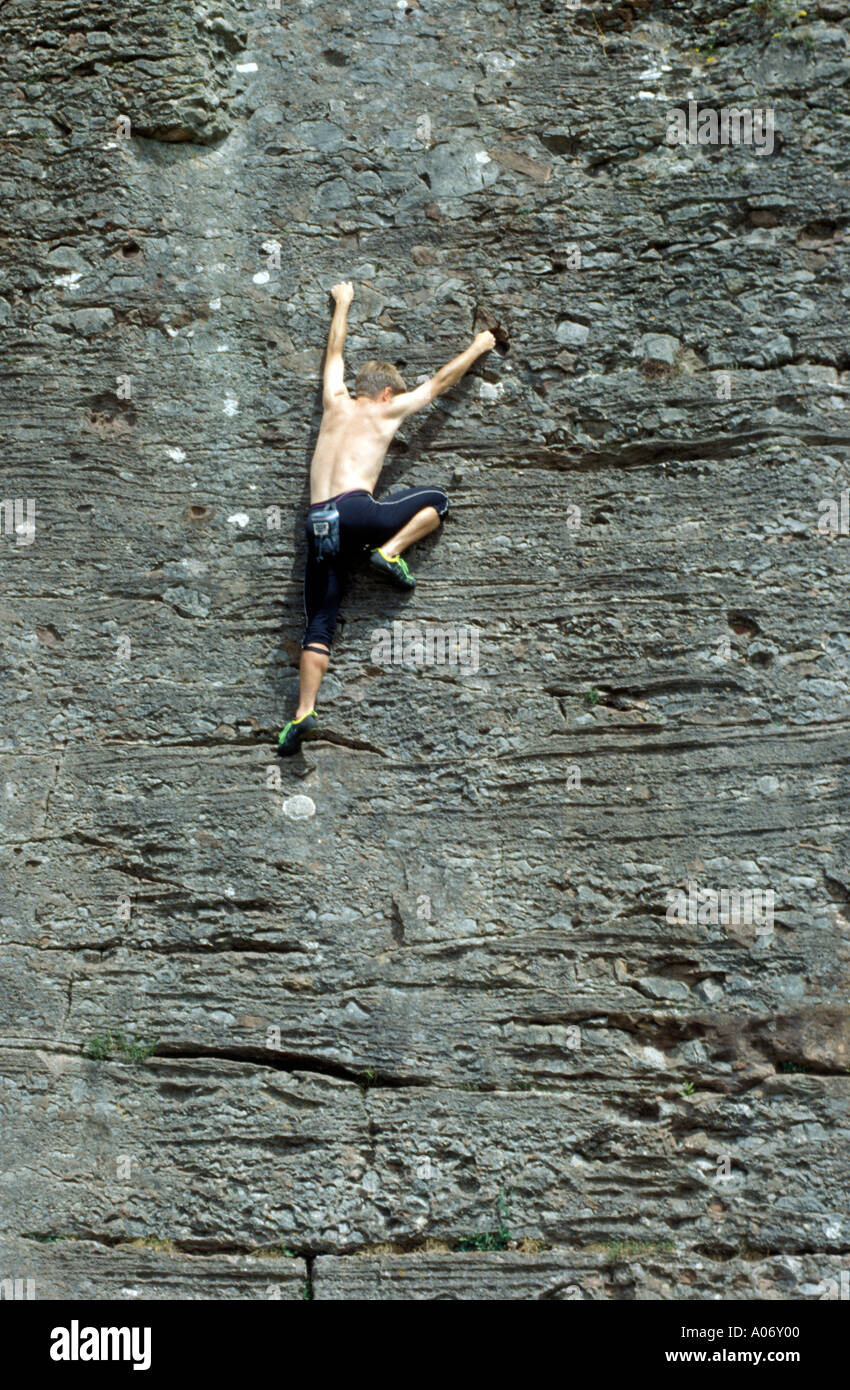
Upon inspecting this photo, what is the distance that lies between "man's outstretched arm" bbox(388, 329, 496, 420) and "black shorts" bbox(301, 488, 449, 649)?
38 centimetres

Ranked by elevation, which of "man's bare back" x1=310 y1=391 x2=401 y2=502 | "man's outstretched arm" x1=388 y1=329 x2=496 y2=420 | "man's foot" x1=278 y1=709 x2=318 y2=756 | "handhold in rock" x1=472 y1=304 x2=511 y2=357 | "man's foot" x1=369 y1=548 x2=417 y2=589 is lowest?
"man's foot" x1=278 y1=709 x2=318 y2=756

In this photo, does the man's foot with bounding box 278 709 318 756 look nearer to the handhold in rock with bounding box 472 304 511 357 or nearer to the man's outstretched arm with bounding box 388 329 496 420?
the man's outstretched arm with bounding box 388 329 496 420

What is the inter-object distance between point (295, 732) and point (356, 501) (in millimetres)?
1043

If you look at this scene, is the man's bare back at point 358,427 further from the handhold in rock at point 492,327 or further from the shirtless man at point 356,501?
the handhold in rock at point 492,327

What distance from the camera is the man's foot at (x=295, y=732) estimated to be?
5.21 m

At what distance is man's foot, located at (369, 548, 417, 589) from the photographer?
17.2 ft

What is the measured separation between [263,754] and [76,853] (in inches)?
36.4

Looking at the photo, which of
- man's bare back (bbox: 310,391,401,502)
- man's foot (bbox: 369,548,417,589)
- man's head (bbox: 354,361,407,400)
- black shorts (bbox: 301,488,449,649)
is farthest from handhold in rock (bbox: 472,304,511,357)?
man's foot (bbox: 369,548,417,589)

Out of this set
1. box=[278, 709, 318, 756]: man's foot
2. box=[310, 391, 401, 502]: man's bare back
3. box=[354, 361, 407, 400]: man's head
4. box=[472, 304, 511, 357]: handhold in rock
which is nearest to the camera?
box=[278, 709, 318, 756]: man's foot

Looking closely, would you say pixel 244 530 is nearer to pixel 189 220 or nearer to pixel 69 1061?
pixel 189 220

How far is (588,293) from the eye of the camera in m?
5.67

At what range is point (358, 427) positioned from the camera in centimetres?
538

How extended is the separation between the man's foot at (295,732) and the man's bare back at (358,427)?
976mm

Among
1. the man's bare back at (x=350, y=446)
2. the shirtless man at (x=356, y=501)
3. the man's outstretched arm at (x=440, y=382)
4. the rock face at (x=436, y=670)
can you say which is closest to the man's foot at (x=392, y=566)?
the shirtless man at (x=356, y=501)
